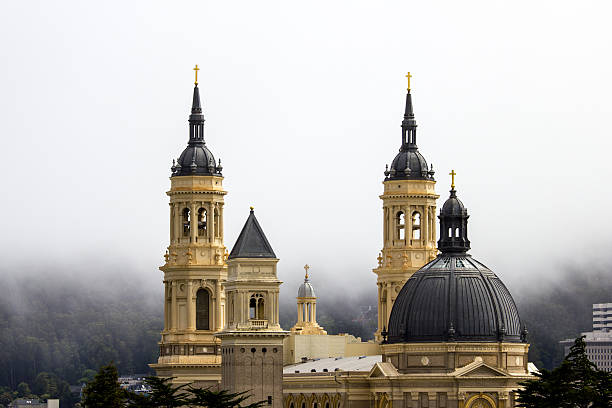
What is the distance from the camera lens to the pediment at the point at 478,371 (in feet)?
528

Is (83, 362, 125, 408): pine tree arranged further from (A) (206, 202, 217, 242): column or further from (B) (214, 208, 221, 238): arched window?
(B) (214, 208, 221, 238): arched window

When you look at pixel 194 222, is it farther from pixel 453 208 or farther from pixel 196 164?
pixel 453 208

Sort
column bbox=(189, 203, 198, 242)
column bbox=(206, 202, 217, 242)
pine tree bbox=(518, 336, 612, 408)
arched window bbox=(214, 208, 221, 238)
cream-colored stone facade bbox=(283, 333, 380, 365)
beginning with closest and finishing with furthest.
→ pine tree bbox=(518, 336, 612, 408) → column bbox=(189, 203, 198, 242) → column bbox=(206, 202, 217, 242) → arched window bbox=(214, 208, 221, 238) → cream-colored stone facade bbox=(283, 333, 380, 365)

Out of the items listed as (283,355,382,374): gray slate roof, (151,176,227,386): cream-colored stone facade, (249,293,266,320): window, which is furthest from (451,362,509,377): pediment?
(151,176,227,386): cream-colored stone facade

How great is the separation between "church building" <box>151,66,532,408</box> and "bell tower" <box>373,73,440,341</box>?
0.10 m

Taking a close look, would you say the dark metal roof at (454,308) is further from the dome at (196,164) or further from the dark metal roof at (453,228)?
the dome at (196,164)

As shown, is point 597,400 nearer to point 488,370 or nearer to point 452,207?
point 488,370

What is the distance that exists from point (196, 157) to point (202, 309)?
47.0 ft

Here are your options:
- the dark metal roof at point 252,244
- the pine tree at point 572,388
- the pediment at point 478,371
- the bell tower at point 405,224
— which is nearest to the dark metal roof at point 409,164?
the bell tower at point 405,224

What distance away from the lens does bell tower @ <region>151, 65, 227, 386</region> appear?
627 feet

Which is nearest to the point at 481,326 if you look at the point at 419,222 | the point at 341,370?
the point at 341,370

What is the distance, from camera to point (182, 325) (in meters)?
192

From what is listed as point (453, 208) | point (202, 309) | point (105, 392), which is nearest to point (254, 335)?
point (105, 392)

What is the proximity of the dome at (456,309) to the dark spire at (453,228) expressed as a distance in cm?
295
